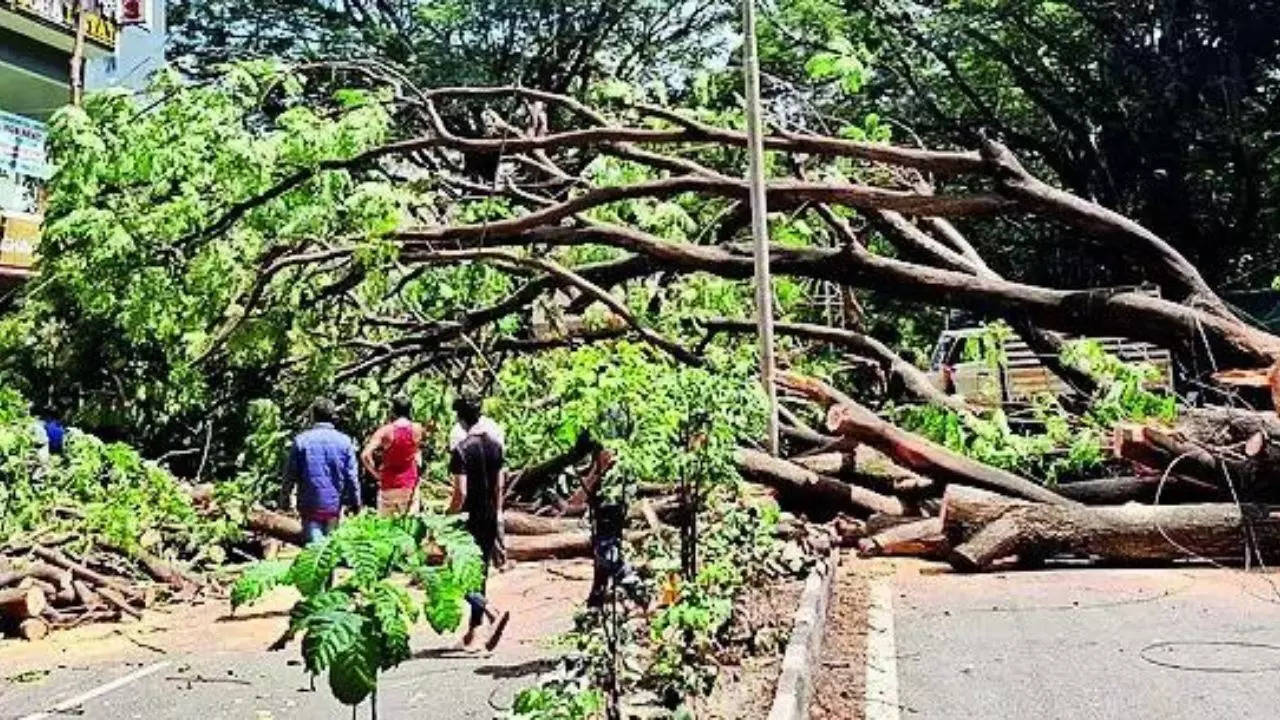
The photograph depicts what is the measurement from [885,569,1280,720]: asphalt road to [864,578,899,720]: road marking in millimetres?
12

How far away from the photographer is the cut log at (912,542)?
1125 cm

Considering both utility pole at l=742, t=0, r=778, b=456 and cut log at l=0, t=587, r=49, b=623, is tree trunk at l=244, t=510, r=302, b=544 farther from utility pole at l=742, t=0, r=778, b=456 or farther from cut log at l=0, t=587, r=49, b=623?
utility pole at l=742, t=0, r=778, b=456

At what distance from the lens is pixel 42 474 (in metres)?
11.8

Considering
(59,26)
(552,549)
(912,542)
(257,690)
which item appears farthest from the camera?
(59,26)

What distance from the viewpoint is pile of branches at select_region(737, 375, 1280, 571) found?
419 inches

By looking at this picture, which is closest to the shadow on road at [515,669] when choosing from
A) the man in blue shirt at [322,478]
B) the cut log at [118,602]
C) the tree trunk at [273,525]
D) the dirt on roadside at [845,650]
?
the dirt on roadside at [845,650]

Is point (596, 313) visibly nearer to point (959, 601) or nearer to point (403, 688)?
point (959, 601)

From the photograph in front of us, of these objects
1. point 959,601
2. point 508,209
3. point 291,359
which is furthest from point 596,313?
point 959,601

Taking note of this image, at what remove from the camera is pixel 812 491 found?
11.9 meters

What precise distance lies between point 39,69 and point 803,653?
20782mm

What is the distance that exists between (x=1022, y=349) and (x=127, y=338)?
10377 mm

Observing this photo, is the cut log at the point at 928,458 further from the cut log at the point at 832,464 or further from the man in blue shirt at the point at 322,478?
the man in blue shirt at the point at 322,478

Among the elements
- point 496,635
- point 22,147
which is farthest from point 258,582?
point 22,147

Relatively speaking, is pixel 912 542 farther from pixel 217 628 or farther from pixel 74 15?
pixel 74 15
